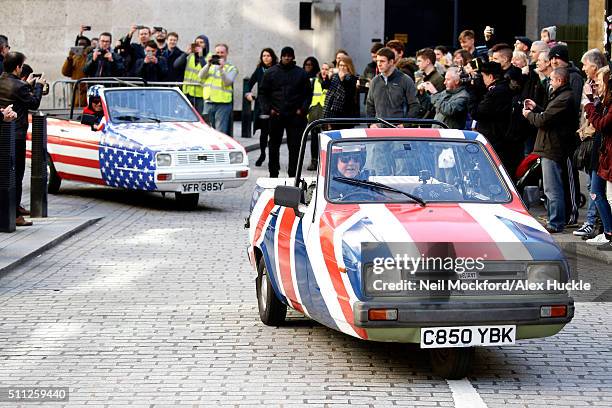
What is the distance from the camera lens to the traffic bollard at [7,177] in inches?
586

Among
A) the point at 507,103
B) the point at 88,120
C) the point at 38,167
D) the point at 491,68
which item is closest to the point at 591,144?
the point at 507,103

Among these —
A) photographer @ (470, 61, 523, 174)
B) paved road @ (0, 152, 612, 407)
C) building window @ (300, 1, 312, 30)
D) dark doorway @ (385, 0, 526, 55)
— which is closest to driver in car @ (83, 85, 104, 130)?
photographer @ (470, 61, 523, 174)

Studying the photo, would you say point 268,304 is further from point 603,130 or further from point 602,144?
point 602,144

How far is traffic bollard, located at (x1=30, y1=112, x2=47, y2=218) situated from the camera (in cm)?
1662

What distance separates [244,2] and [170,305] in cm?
2925

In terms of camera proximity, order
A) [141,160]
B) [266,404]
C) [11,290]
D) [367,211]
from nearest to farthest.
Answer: [266,404]
[367,211]
[11,290]
[141,160]

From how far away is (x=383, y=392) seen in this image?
7.83 meters

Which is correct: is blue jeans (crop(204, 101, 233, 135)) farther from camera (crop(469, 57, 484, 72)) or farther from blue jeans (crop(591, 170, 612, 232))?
blue jeans (crop(591, 170, 612, 232))

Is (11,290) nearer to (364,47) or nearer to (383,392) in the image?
(383,392)

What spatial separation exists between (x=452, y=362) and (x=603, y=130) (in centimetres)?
615

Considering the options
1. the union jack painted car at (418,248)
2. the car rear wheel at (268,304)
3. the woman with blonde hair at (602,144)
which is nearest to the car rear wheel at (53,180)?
the woman with blonde hair at (602,144)

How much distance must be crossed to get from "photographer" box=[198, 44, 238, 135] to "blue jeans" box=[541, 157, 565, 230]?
1096 centimetres

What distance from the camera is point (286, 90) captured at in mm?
21266

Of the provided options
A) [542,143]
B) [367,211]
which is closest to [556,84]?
[542,143]
